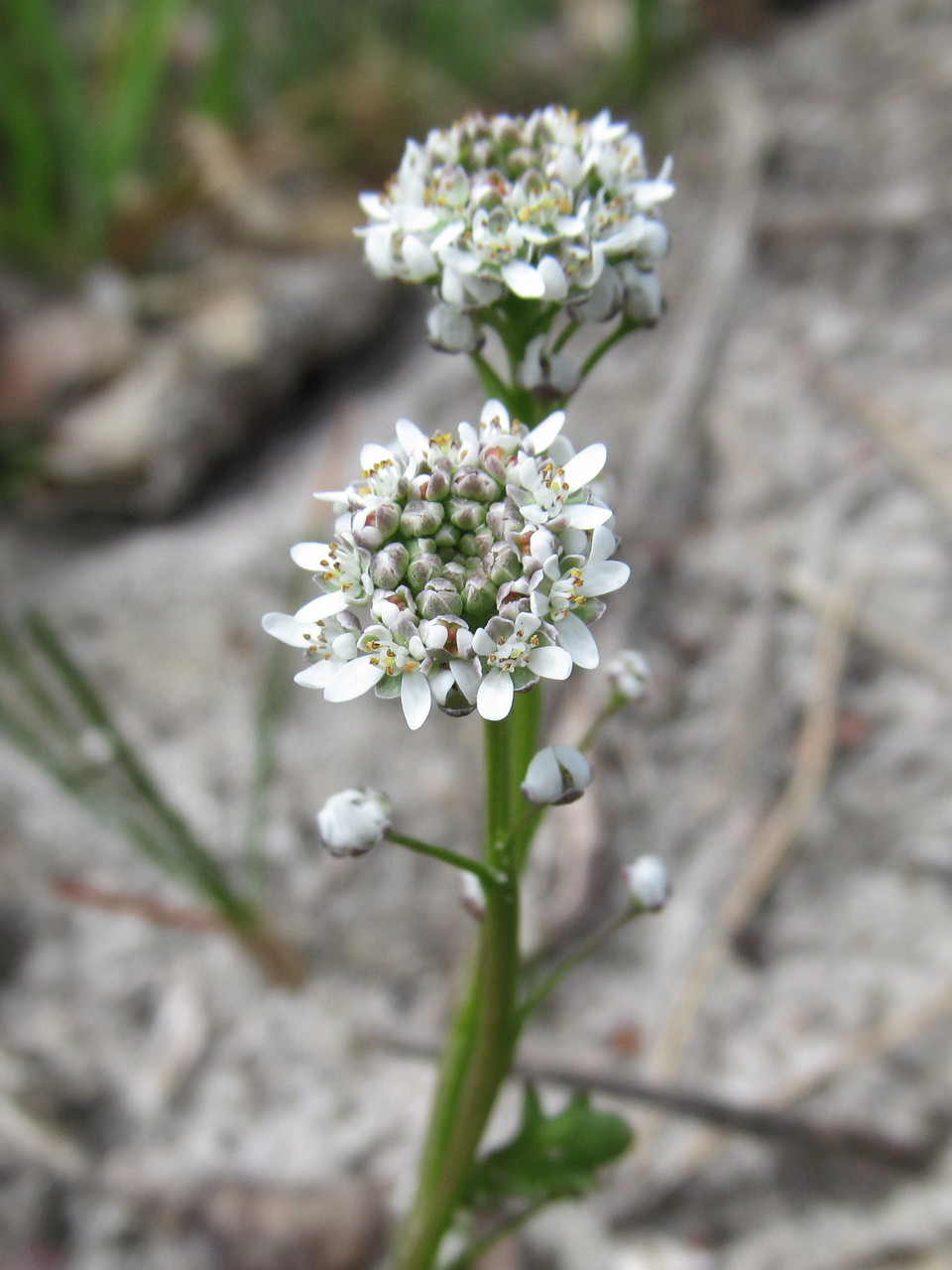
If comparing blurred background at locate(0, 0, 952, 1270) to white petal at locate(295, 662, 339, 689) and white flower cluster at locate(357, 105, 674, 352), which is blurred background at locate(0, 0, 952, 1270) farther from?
white flower cluster at locate(357, 105, 674, 352)

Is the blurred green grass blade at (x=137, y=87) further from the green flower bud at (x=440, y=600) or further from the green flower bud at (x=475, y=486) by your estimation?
the green flower bud at (x=440, y=600)

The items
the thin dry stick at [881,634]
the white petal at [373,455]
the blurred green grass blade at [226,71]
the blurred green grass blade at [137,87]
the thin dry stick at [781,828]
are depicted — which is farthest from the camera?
the blurred green grass blade at [226,71]

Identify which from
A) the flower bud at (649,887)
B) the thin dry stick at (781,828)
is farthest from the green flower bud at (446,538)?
the thin dry stick at (781,828)

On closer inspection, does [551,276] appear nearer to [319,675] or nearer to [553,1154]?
[319,675]

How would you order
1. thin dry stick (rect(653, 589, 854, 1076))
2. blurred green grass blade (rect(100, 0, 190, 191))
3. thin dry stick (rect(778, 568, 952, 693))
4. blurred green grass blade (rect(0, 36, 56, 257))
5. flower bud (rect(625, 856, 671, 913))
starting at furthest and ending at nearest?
blurred green grass blade (rect(100, 0, 190, 191)) → blurred green grass blade (rect(0, 36, 56, 257)) → thin dry stick (rect(778, 568, 952, 693)) → thin dry stick (rect(653, 589, 854, 1076)) → flower bud (rect(625, 856, 671, 913))

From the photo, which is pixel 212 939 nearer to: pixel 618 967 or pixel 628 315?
pixel 618 967

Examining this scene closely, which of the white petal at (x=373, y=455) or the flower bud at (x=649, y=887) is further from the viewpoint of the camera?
the flower bud at (x=649, y=887)

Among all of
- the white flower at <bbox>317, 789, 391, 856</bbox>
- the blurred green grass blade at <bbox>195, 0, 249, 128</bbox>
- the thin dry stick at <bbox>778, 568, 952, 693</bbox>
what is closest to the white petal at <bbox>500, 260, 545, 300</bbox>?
the white flower at <bbox>317, 789, 391, 856</bbox>
